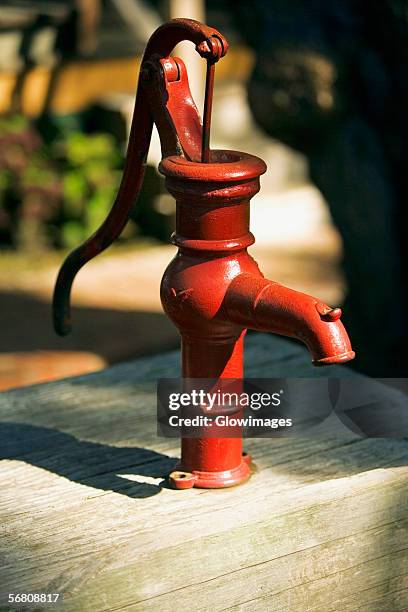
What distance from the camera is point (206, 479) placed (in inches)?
65.5

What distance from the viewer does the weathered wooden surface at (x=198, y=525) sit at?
1.46m

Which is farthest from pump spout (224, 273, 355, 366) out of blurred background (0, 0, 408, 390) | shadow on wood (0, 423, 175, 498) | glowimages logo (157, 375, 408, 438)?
blurred background (0, 0, 408, 390)

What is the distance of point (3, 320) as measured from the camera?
16.7 feet

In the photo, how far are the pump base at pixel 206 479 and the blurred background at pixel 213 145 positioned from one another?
6.88 ft

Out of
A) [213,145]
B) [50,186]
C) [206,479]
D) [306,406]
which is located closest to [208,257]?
[206,479]

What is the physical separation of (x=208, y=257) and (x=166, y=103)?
0.74 ft

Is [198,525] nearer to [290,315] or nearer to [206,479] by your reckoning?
[206,479]

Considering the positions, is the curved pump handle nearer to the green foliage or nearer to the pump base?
the pump base

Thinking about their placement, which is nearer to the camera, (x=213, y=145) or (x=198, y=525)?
(x=198, y=525)

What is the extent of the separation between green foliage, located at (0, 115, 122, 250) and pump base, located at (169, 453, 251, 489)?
4442 millimetres

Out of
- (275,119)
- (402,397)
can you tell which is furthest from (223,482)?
(275,119)

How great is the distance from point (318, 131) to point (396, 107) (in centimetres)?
27

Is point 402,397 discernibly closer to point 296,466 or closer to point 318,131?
point 296,466

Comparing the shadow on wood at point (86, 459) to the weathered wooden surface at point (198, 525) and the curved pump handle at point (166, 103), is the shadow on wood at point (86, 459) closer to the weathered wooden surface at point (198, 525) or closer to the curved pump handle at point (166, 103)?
the weathered wooden surface at point (198, 525)
